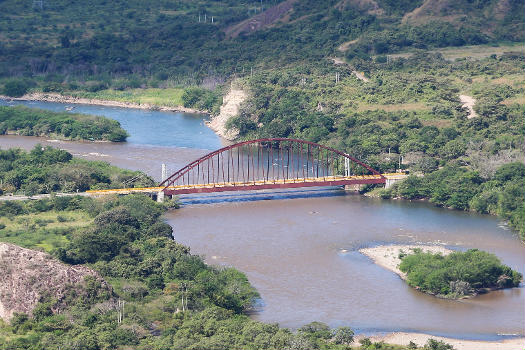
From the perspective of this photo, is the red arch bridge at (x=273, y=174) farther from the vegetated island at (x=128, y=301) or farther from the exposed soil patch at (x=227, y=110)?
the vegetated island at (x=128, y=301)

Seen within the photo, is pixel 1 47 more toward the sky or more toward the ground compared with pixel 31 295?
more toward the sky

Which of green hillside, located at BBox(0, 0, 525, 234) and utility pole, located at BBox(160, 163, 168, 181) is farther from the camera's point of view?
green hillside, located at BBox(0, 0, 525, 234)

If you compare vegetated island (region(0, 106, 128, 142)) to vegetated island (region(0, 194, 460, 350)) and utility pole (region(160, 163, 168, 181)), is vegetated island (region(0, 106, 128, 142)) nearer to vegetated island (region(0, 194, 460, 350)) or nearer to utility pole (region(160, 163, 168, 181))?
utility pole (region(160, 163, 168, 181))

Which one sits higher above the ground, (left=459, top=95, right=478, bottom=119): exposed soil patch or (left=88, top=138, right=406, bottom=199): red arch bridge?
(left=459, top=95, right=478, bottom=119): exposed soil patch

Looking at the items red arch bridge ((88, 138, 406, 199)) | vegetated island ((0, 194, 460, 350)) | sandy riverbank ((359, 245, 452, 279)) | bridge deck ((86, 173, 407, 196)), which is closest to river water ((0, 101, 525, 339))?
sandy riverbank ((359, 245, 452, 279))

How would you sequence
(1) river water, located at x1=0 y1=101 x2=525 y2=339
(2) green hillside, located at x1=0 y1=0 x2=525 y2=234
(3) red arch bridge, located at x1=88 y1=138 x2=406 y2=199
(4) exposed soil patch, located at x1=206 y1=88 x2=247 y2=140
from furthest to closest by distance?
1. (4) exposed soil patch, located at x1=206 y1=88 x2=247 y2=140
2. (2) green hillside, located at x1=0 y1=0 x2=525 y2=234
3. (3) red arch bridge, located at x1=88 y1=138 x2=406 y2=199
4. (1) river water, located at x1=0 y1=101 x2=525 y2=339

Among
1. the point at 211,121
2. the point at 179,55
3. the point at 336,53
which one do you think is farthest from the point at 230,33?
the point at 211,121

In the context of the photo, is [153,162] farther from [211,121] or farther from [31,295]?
[31,295]
